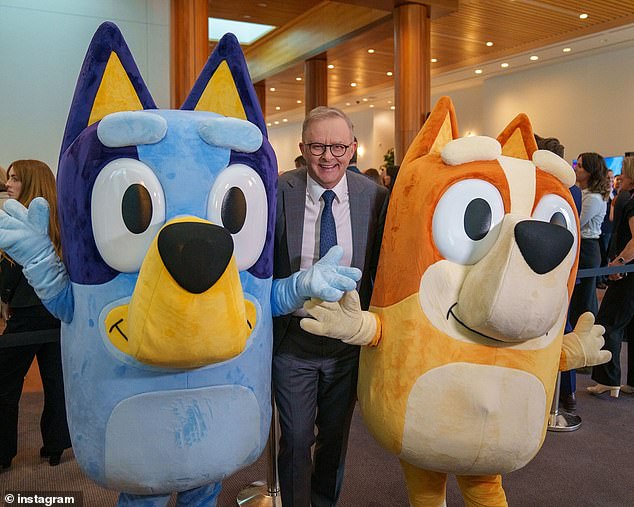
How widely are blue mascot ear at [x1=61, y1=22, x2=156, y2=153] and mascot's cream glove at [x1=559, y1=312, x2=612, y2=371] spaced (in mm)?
1348

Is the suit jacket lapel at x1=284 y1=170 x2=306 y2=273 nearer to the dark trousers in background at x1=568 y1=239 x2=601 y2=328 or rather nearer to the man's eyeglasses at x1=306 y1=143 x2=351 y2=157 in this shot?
the man's eyeglasses at x1=306 y1=143 x2=351 y2=157

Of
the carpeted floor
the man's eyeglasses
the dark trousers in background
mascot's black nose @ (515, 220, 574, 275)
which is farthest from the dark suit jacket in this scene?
the dark trousers in background

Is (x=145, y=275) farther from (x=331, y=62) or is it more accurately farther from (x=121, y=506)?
(x=331, y=62)

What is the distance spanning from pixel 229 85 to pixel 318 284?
0.56 metres

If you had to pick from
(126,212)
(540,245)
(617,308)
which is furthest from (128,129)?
(617,308)

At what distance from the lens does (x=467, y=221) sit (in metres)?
1.48

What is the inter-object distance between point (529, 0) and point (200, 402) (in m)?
7.16

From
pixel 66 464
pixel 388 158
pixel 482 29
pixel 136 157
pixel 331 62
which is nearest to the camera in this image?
pixel 136 157

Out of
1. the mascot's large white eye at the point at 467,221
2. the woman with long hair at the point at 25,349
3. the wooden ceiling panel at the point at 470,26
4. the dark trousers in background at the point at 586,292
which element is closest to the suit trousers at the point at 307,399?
the mascot's large white eye at the point at 467,221

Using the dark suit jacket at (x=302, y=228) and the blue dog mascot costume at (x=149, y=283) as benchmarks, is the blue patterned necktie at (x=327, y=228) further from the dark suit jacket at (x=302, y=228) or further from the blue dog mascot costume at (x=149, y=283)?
the blue dog mascot costume at (x=149, y=283)

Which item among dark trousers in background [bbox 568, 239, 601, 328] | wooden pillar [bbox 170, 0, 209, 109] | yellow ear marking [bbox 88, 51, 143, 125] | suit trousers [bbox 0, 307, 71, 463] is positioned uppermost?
wooden pillar [bbox 170, 0, 209, 109]

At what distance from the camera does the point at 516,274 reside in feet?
4.43

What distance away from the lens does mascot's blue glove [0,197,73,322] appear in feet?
4.45

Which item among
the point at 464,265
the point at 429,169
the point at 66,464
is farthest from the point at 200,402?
the point at 66,464
